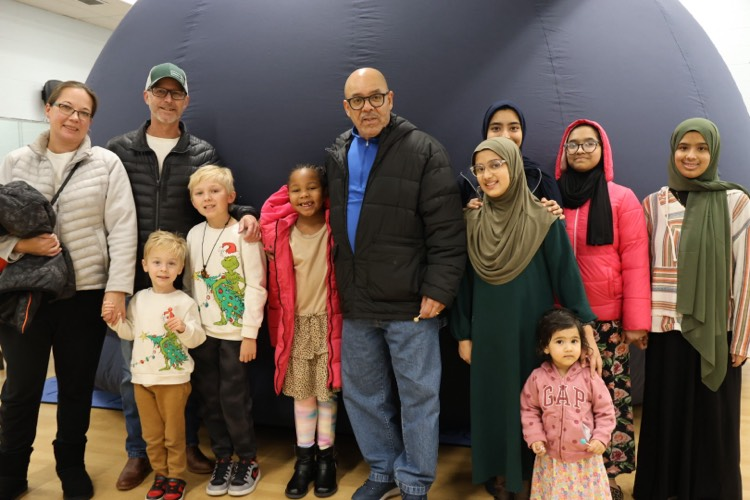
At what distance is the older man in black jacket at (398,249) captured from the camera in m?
2.46

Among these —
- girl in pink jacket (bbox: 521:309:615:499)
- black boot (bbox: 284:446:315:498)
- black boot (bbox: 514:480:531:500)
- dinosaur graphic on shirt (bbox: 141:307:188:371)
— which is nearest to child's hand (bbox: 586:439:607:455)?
girl in pink jacket (bbox: 521:309:615:499)

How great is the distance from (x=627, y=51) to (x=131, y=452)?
3.34 meters

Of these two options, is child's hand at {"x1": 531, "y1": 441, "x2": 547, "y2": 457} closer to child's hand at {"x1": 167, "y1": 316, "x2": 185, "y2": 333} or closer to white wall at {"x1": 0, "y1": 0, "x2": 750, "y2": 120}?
child's hand at {"x1": 167, "y1": 316, "x2": 185, "y2": 333}

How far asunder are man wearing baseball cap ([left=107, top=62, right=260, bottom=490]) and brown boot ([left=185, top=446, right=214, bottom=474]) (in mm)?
235

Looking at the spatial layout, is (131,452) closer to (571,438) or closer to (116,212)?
(116,212)

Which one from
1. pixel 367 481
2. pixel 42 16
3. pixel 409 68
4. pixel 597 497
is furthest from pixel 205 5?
pixel 42 16

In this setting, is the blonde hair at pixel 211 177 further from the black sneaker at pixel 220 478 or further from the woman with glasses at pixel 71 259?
the black sneaker at pixel 220 478

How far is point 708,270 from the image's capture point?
2.45 m

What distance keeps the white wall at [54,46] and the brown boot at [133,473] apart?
708 centimetres

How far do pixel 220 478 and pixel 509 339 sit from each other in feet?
4.98

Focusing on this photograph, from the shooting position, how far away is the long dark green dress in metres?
2.41

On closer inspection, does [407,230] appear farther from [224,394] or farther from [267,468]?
[267,468]

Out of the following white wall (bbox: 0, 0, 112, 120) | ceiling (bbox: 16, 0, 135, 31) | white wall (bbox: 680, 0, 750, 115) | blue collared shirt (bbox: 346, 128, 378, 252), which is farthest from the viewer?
ceiling (bbox: 16, 0, 135, 31)

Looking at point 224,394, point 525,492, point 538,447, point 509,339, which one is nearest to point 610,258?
point 509,339
